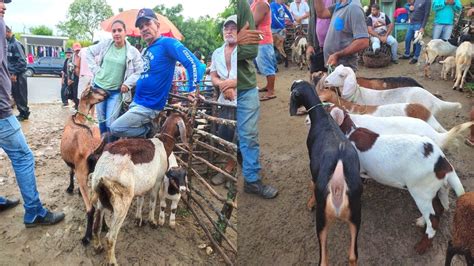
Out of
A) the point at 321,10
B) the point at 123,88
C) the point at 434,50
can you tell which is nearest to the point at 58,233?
the point at 123,88

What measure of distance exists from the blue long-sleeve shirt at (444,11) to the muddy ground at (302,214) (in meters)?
0.18

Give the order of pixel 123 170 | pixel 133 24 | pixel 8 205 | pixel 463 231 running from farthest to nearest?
pixel 123 170 < pixel 8 205 < pixel 133 24 < pixel 463 231

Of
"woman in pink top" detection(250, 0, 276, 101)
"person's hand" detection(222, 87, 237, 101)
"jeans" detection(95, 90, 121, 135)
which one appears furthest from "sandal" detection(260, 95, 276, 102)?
"jeans" detection(95, 90, 121, 135)

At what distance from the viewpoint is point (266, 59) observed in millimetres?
1322

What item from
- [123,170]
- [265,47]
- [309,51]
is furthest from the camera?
[123,170]

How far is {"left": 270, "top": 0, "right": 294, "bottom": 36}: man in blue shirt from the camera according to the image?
1.34m

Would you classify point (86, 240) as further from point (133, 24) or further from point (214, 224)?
point (133, 24)

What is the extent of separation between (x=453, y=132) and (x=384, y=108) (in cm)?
49

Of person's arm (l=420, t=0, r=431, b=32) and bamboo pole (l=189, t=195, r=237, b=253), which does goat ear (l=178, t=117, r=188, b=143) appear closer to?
bamboo pole (l=189, t=195, r=237, b=253)

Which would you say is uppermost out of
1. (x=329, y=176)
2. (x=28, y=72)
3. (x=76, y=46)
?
(x=76, y=46)

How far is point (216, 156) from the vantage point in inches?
60.1

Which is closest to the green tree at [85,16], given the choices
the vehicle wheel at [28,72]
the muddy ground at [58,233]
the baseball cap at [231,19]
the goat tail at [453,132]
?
the vehicle wheel at [28,72]

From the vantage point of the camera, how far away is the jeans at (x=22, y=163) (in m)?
1.48

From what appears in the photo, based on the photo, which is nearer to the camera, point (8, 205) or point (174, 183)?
point (8, 205)
